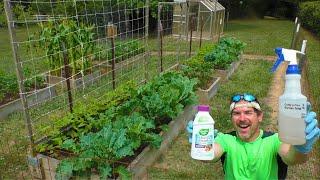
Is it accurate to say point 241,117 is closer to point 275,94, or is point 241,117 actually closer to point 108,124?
point 108,124

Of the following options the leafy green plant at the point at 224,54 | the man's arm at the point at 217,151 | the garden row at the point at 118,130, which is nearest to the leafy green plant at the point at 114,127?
the garden row at the point at 118,130

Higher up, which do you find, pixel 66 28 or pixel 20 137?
pixel 66 28

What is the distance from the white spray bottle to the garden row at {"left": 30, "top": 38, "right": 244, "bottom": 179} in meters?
2.26

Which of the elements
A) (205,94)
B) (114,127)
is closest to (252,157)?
(114,127)

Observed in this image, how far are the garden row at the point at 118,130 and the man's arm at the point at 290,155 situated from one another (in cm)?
205

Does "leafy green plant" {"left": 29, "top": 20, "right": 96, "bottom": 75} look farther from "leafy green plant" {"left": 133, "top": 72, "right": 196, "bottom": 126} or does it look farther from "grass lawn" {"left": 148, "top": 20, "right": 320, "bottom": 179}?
"grass lawn" {"left": 148, "top": 20, "right": 320, "bottom": 179}

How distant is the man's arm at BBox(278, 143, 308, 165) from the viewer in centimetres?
218

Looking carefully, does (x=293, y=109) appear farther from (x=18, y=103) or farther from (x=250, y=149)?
(x=18, y=103)

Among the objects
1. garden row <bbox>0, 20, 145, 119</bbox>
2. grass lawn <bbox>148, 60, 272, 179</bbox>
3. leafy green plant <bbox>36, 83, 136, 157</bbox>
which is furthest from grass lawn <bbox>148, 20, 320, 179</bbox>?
garden row <bbox>0, 20, 145, 119</bbox>

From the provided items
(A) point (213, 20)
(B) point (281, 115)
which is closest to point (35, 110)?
(B) point (281, 115)

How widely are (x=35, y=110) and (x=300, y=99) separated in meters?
5.77

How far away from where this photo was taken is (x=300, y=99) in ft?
6.38

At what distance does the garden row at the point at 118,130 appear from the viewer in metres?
3.95

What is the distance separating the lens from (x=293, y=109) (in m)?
1.98
